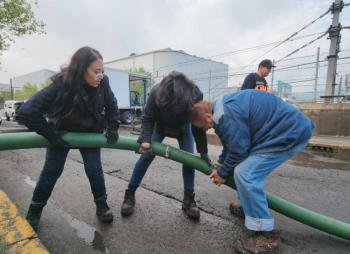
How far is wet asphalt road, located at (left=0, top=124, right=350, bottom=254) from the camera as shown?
231 centimetres

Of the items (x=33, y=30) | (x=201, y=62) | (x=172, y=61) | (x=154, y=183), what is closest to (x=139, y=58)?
(x=172, y=61)

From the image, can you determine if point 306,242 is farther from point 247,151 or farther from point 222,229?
point 247,151

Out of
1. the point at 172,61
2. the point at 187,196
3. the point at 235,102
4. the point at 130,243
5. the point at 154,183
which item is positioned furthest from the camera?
the point at 172,61

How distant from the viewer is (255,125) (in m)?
2.15

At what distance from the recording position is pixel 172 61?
1911 inches

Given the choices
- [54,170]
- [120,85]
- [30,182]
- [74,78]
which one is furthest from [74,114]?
[120,85]

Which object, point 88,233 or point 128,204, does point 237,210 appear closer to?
point 128,204

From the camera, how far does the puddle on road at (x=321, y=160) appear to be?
5.67 meters

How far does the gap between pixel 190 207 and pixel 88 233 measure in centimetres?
99

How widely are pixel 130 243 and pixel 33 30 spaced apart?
56.5 ft

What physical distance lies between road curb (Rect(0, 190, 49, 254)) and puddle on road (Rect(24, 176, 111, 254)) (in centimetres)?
40

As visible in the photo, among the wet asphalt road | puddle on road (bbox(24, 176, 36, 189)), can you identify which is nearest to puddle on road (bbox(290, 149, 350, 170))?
the wet asphalt road

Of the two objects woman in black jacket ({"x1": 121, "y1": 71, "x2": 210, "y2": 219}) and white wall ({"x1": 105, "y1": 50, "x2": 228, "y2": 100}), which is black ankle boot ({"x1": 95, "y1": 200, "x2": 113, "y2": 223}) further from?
white wall ({"x1": 105, "y1": 50, "x2": 228, "y2": 100})

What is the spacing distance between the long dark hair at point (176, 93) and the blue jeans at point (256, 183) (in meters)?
0.62
